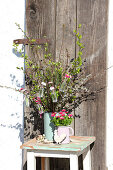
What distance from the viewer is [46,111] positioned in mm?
1783

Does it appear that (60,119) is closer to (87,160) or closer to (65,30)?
(87,160)

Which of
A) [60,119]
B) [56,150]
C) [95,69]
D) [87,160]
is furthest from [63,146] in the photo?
[95,69]

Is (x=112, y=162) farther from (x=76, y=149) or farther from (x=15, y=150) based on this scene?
(x=15, y=150)

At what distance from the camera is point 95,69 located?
1.94 metres

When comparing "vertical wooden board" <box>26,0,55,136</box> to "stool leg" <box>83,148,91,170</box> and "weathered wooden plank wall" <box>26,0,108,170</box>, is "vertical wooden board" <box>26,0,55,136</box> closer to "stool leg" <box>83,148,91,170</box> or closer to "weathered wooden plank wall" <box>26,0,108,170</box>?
"weathered wooden plank wall" <box>26,0,108,170</box>

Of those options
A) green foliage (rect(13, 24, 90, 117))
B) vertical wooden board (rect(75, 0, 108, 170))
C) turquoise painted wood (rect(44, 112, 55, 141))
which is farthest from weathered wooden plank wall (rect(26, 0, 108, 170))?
turquoise painted wood (rect(44, 112, 55, 141))

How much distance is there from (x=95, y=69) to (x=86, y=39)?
21 cm

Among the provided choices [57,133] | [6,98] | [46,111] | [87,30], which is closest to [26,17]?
[87,30]

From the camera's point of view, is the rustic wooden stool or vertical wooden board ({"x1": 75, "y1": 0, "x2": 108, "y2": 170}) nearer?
the rustic wooden stool

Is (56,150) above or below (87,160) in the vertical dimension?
above

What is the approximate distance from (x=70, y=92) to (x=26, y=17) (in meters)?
0.69

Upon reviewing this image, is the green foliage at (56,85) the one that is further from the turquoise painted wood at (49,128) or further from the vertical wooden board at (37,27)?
the vertical wooden board at (37,27)

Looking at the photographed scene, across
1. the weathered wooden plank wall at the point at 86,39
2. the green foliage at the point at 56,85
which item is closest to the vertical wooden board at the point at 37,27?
the weathered wooden plank wall at the point at 86,39

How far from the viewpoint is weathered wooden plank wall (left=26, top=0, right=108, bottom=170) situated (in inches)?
75.9
